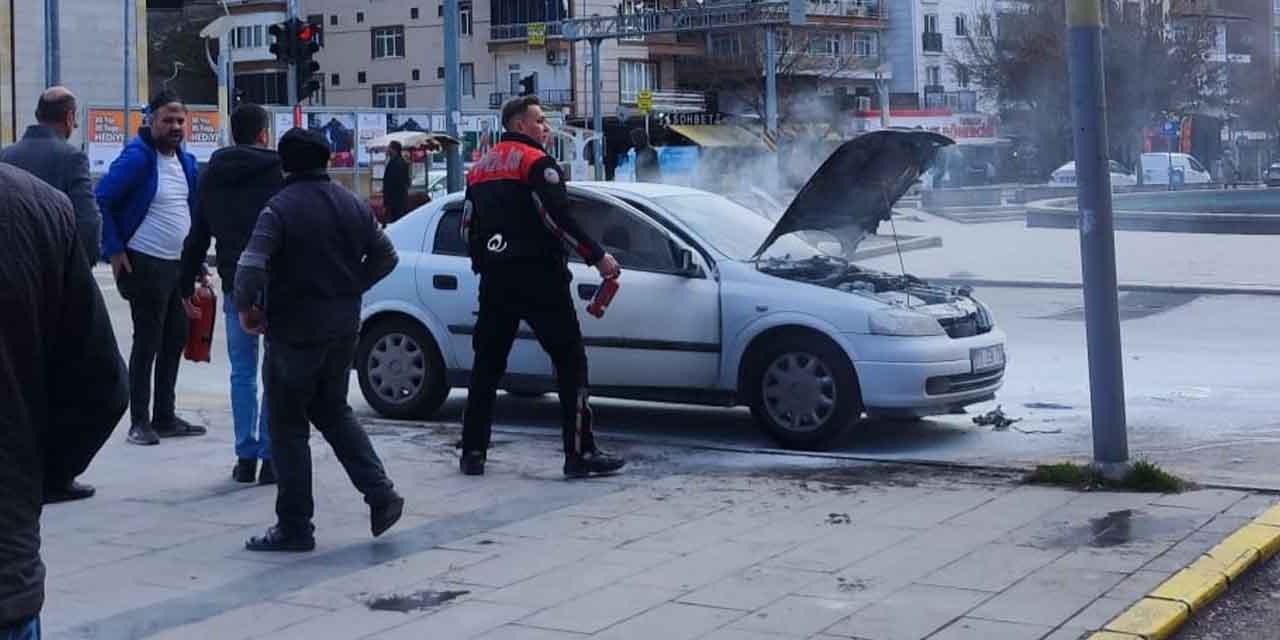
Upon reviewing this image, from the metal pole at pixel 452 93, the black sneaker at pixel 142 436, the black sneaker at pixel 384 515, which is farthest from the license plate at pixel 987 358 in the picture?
the metal pole at pixel 452 93

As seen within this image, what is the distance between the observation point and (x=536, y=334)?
8.65 m

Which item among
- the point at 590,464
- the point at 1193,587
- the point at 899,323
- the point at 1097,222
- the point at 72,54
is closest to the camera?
the point at 1193,587

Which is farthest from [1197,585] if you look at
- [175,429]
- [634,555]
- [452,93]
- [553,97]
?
[553,97]

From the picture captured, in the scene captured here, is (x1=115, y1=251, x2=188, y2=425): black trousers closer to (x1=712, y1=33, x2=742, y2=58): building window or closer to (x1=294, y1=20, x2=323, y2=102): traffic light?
(x1=294, y1=20, x2=323, y2=102): traffic light

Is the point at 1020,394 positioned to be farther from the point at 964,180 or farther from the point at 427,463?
the point at 964,180

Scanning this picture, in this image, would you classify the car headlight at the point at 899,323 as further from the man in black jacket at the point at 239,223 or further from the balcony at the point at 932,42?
the balcony at the point at 932,42

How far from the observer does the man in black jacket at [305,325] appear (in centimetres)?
706

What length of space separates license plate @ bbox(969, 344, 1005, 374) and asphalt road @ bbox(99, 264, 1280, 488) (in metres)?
0.43

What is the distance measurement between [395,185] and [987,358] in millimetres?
14879

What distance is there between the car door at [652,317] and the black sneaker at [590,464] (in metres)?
1.18

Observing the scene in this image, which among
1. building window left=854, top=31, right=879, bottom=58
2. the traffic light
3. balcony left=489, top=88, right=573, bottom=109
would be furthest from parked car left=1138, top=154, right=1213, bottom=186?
the traffic light

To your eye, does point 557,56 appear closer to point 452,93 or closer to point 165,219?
point 452,93

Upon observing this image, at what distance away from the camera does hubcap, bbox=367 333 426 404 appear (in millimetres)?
10727

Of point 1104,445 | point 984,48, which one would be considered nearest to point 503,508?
point 1104,445
